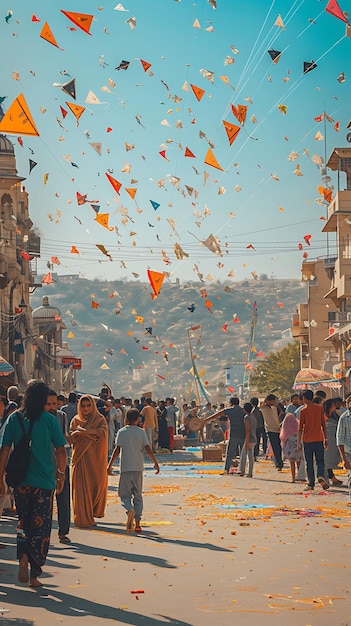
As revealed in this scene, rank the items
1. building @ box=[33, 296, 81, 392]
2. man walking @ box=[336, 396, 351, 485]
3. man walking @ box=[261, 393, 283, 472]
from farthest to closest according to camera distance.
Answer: building @ box=[33, 296, 81, 392] < man walking @ box=[261, 393, 283, 472] < man walking @ box=[336, 396, 351, 485]

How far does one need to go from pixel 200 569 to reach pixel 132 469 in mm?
3369

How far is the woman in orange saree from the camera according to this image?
1316cm

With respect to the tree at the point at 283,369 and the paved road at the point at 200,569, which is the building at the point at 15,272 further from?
the tree at the point at 283,369

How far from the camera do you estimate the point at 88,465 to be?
13.2 meters

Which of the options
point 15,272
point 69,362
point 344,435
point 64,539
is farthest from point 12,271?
point 64,539

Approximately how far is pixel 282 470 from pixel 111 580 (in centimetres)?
1610

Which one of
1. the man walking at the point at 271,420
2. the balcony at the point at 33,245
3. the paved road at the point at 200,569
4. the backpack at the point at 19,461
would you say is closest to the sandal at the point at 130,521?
the paved road at the point at 200,569

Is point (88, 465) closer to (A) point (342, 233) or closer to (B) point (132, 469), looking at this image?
(B) point (132, 469)

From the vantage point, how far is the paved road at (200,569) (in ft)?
25.0

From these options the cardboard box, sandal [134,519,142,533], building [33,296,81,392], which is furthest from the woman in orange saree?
building [33,296,81,392]

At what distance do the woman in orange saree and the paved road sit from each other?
0.34 m

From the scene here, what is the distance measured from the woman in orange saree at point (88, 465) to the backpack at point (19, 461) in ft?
12.8

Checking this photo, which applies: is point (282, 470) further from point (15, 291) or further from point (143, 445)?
point (15, 291)

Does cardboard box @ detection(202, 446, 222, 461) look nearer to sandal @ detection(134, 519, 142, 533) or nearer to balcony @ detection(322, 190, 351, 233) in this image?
sandal @ detection(134, 519, 142, 533)
